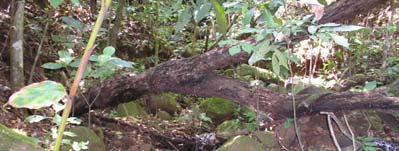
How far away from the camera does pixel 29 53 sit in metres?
3.61

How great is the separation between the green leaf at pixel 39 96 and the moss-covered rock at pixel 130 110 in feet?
10.7

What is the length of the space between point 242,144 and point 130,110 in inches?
51.2

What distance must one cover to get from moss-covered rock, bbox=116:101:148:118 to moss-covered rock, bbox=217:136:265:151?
3.80 ft

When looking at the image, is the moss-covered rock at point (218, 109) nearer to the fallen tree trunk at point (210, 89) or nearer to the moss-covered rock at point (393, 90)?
the fallen tree trunk at point (210, 89)

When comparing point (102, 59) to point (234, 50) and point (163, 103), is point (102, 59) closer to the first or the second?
point (234, 50)

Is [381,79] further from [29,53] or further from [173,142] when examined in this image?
[29,53]

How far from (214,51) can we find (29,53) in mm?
1563

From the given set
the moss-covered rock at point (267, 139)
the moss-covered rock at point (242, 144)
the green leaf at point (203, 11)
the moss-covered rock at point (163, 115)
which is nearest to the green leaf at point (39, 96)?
the green leaf at point (203, 11)

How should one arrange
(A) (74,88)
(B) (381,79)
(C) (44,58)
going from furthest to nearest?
(B) (381,79) < (C) (44,58) < (A) (74,88)

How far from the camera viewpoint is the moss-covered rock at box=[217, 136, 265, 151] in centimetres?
301

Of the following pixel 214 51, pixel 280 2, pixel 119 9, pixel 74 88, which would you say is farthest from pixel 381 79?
pixel 74 88

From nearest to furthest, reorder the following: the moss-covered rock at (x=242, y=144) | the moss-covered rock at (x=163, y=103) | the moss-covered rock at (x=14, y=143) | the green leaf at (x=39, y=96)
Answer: the green leaf at (x=39, y=96)
the moss-covered rock at (x=14, y=143)
the moss-covered rock at (x=242, y=144)
the moss-covered rock at (x=163, y=103)

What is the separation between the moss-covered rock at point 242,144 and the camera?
301cm

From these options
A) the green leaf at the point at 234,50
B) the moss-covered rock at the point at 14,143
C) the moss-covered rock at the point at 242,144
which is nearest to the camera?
the moss-covered rock at the point at 14,143
